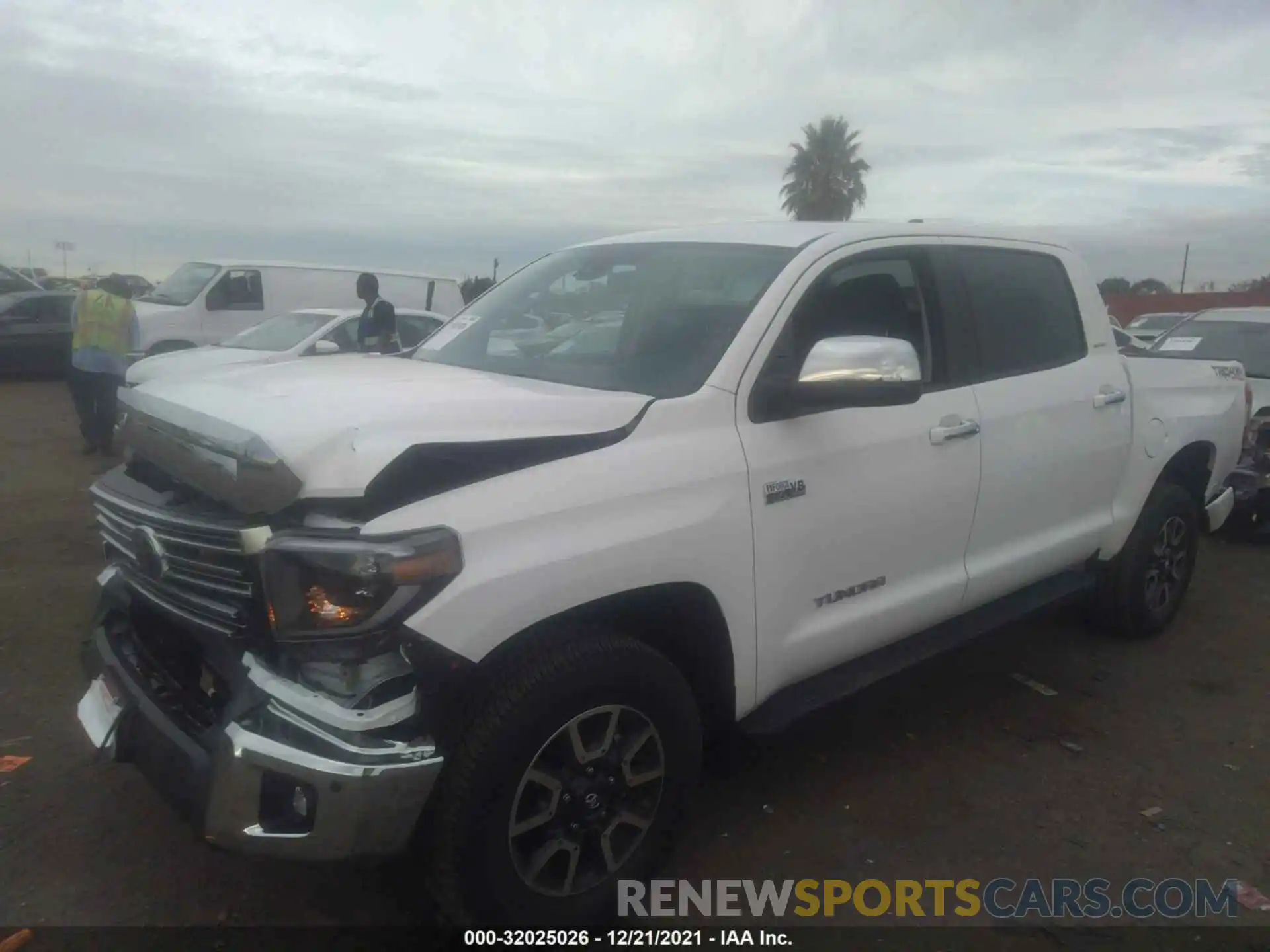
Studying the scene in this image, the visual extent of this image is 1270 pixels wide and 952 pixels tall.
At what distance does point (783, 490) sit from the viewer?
2.90 meters

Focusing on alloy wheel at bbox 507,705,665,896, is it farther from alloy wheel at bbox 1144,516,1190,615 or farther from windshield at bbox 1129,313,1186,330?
windshield at bbox 1129,313,1186,330

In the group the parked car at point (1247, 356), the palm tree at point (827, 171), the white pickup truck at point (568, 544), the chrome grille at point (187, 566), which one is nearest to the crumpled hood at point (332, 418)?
the white pickup truck at point (568, 544)

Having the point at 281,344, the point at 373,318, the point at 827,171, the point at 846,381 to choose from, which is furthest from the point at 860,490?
the point at 827,171

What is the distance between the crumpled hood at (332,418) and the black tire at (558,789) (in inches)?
22.5

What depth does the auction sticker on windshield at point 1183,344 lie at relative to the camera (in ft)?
26.9

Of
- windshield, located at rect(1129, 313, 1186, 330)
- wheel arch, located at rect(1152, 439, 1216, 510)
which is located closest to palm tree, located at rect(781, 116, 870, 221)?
windshield, located at rect(1129, 313, 1186, 330)

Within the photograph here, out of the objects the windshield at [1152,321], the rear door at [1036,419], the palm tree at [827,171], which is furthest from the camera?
the palm tree at [827,171]

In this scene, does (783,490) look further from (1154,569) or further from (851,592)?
(1154,569)

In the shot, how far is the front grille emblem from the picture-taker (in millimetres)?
2508

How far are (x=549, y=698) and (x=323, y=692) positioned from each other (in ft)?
1.70

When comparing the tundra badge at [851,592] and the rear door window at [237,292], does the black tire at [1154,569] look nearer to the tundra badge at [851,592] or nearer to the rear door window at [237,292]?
the tundra badge at [851,592]

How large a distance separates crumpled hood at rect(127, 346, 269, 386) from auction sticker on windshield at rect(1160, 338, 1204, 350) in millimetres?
7800

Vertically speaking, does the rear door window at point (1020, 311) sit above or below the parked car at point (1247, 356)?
above

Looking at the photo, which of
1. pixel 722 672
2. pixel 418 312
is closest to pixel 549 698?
pixel 722 672
